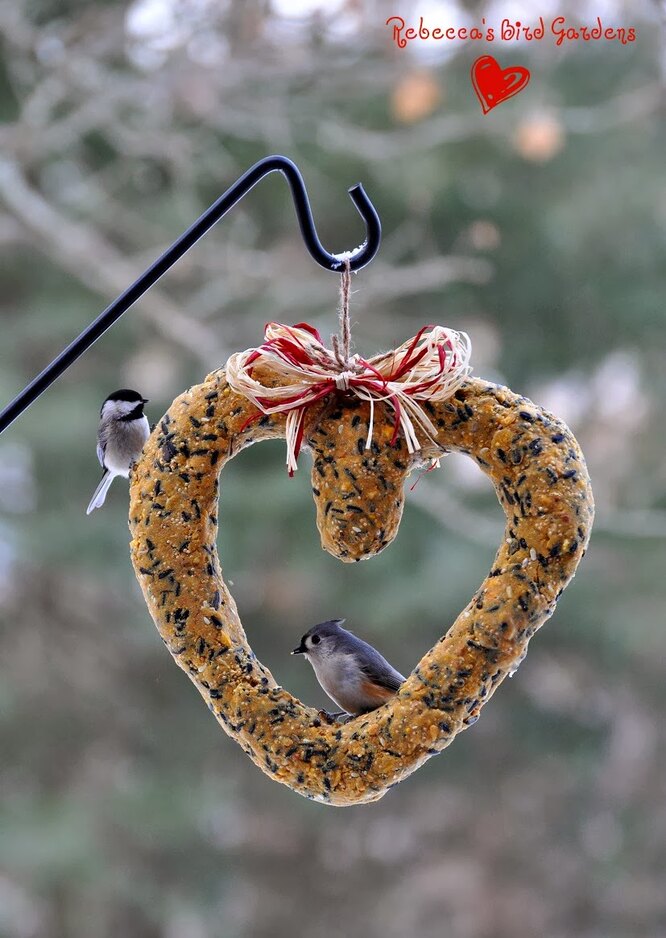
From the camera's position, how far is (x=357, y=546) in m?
1.37

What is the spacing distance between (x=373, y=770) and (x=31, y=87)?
13.3 ft

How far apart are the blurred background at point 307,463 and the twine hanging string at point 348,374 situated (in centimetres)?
198

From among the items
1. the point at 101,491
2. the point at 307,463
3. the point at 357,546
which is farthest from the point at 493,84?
the point at 307,463

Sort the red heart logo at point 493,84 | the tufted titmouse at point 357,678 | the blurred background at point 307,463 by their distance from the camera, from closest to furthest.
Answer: the tufted titmouse at point 357,678, the red heart logo at point 493,84, the blurred background at point 307,463

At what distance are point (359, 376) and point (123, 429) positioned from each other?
37 centimetres

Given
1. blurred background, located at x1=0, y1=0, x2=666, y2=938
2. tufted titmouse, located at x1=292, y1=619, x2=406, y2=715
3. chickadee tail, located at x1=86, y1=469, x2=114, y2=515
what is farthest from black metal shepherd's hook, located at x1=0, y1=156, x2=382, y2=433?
blurred background, located at x1=0, y1=0, x2=666, y2=938

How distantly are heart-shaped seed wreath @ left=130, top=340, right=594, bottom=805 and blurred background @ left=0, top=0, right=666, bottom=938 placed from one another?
198cm

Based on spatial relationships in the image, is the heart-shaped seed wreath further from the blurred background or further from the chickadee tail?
the blurred background

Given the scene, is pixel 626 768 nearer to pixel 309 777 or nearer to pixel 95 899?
pixel 95 899

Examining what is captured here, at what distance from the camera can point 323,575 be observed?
5742mm

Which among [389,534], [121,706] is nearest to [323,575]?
[121,706]

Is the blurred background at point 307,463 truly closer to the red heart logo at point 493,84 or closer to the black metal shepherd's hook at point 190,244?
the red heart logo at point 493,84

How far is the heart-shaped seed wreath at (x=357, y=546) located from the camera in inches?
52.4

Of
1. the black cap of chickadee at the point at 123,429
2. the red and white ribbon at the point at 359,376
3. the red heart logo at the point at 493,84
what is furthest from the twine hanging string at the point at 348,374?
the red heart logo at the point at 493,84
